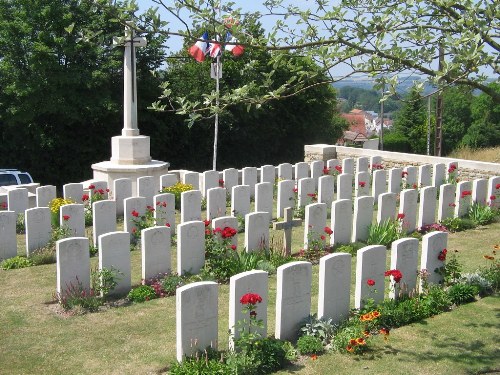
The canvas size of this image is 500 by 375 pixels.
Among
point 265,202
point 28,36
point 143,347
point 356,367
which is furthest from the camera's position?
point 28,36

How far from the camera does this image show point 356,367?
20.0 feet

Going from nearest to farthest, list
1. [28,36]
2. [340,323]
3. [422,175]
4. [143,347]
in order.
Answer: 1. [143,347]
2. [340,323]
3. [422,175]
4. [28,36]

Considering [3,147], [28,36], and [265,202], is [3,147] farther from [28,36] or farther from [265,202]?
[265,202]

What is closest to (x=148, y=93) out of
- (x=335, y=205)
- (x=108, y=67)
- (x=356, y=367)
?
(x=108, y=67)

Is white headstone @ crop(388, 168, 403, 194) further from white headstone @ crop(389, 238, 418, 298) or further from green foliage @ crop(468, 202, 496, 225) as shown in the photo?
white headstone @ crop(389, 238, 418, 298)

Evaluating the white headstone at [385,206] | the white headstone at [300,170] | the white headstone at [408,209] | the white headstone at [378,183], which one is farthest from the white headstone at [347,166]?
the white headstone at [385,206]

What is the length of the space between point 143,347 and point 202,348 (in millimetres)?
749

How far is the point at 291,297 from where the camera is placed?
21.9 feet

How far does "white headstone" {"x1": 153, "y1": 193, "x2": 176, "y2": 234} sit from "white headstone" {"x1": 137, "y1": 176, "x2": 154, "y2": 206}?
5.35ft

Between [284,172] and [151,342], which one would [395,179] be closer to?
[284,172]

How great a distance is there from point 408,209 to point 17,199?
7400 millimetres

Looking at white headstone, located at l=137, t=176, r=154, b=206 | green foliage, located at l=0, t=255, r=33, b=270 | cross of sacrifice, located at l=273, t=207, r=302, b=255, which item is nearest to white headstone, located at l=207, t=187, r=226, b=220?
white headstone, located at l=137, t=176, r=154, b=206

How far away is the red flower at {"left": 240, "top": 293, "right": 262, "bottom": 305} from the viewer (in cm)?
601

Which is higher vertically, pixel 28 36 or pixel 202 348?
pixel 28 36
